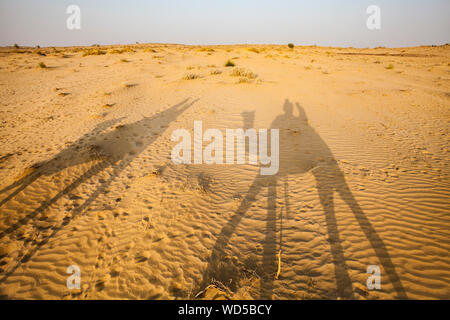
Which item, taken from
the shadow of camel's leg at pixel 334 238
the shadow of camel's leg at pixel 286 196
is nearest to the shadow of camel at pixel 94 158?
the shadow of camel's leg at pixel 286 196

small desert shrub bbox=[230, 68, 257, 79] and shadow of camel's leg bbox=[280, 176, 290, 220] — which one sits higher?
small desert shrub bbox=[230, 68, 257, 79]

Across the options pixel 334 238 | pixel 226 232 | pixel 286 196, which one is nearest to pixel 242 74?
pixel 286 196

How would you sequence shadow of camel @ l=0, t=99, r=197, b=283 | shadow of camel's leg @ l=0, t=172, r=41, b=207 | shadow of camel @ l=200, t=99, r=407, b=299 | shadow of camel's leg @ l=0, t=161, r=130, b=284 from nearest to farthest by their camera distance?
shadow of camel @ l=200, t=99, r=407, b=299 → shadow of camel's leg @ l=0, t=161, r=130, b=284 → shadow of camel @ l=0, t=99, r=197, b=283 → shadow of camel's leg @ l=0, t=172, r=41, b=207

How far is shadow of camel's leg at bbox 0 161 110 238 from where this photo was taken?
376 centimetres

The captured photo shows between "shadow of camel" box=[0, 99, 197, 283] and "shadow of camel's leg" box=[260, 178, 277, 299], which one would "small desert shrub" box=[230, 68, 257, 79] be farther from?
"shadow of camel's leg" box=[260, 178, 277, 299]

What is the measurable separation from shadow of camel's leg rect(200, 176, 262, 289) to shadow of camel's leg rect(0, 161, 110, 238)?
143 inches

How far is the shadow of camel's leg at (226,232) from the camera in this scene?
290cm

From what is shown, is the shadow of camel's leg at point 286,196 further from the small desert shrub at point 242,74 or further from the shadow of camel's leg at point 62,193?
the small desert shrub at point 242,74

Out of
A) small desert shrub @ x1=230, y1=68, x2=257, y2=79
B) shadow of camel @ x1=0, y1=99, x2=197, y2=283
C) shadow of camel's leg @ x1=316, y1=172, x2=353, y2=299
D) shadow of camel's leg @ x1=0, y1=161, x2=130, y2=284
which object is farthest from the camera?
small desert shrub @ x1=230, y1=68, x2=257, y2=79

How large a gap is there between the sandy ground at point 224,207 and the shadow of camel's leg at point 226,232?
2cm

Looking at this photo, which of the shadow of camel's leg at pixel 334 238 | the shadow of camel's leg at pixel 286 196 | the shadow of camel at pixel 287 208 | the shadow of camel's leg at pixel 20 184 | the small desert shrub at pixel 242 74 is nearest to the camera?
the shadow of camel's leg at pixel 334 238

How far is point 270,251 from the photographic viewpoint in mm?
3229

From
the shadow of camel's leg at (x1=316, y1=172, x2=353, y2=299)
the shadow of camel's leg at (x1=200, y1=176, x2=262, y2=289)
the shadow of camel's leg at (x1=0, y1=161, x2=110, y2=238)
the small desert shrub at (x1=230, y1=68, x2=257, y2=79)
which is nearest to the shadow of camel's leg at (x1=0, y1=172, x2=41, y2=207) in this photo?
the shadow of camel's leg at (x1=0, y1=161, x2=110, y2=238)

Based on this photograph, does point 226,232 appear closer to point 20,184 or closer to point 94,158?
point 94,158
